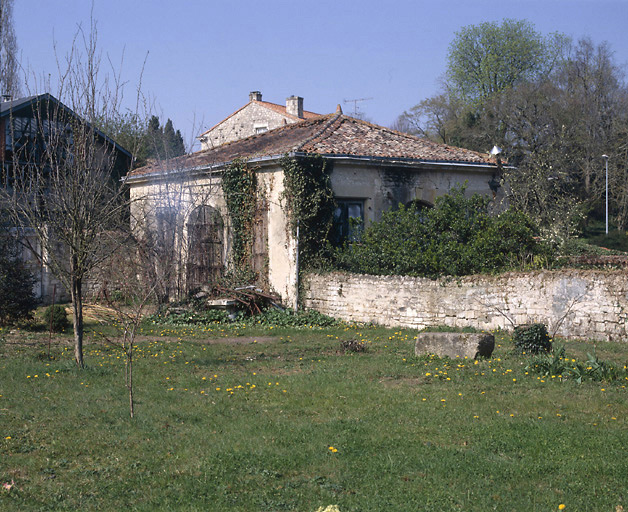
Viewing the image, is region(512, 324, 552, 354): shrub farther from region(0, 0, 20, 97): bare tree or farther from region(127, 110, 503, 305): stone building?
region(0, 0, 20, 97): bare tree

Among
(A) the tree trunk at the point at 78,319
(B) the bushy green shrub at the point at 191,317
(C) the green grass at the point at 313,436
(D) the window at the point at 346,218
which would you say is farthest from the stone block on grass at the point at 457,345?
(B) the bushy green shrub at the point at 191,317

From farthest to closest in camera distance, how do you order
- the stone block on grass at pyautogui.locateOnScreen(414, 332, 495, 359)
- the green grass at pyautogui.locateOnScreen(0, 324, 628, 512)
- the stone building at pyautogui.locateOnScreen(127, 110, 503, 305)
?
the stone building at pyautogui.locateOnScreen(127, 110, 503, 305)
the stone block on grass at pyautogui.locateOnScreen(414, 332, 495, 359)
the green grass at pyautogui.locateOnScreen(0, 324, 628, 512)

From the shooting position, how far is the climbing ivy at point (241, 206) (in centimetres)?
1842

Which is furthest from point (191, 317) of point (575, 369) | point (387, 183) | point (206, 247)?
point (575, 369)

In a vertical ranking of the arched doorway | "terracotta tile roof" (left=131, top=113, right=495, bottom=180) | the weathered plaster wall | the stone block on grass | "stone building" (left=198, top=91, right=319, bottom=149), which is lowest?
the stone block on grass

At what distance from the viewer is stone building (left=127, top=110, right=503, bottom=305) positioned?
17594 mm

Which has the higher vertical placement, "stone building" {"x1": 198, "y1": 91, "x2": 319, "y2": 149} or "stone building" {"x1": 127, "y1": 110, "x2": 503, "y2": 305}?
"stone building" {"x1": 198, "y1": 91, "x2": 319, "y2": 149}

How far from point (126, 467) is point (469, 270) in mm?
10172

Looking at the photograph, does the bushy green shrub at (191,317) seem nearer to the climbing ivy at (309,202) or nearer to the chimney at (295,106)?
the climbing ivy at (309,202)

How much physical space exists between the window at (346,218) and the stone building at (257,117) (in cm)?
2091

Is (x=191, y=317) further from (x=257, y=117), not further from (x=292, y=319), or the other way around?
(x=257, y=117)

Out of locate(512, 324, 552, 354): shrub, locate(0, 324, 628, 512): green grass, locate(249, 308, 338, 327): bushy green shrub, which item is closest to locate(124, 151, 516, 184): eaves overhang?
locate(249, 308, 338, 327): bushy green shrub

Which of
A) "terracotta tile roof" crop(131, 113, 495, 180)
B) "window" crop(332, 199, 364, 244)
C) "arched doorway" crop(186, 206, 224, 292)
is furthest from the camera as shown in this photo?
"arched doorway" crop(186, 206, 224, 292)

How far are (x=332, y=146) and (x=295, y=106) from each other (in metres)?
21.8
